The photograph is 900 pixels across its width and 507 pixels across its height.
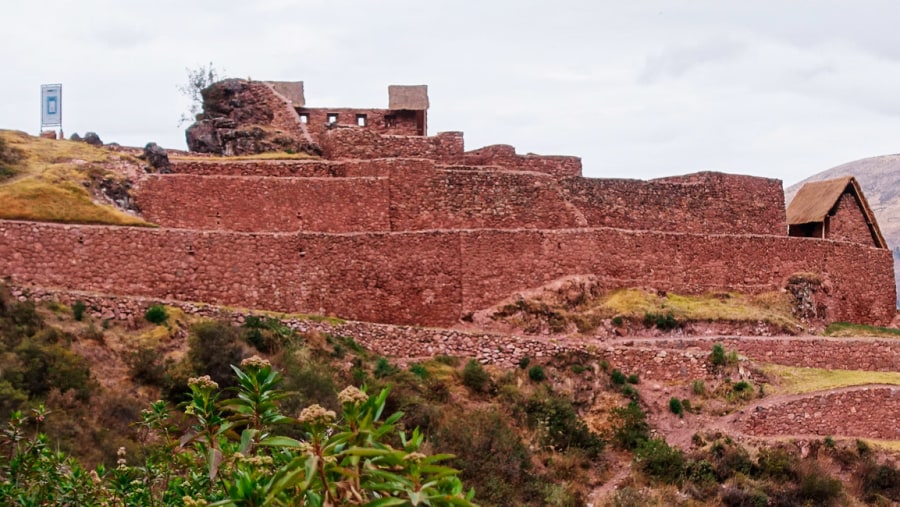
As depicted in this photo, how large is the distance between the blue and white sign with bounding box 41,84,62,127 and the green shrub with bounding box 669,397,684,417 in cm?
2591

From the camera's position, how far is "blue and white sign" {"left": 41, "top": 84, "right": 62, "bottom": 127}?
140ft

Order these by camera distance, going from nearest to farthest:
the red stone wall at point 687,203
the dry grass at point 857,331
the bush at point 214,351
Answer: the bush at point 214,351, the dry grass at point 857,331, the red stone wall at point 687,203

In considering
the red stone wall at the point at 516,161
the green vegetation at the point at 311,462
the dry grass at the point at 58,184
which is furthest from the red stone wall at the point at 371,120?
the green vegetation at the point at 311,462

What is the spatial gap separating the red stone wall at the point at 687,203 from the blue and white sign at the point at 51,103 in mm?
19515

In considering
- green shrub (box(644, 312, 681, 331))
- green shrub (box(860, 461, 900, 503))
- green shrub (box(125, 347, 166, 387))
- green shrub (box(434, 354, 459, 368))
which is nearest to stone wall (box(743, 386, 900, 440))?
green shrub (box(860, 461, 900, 503))

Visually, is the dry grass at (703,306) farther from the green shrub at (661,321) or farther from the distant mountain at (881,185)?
the distant mountain at (881,185)

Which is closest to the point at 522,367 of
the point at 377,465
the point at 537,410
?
the point at 537,410

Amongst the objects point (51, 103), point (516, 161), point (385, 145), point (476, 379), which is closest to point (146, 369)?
point (476, 379)

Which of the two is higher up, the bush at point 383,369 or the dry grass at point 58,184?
the dry grass at point 58,184

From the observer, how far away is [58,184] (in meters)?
29.1

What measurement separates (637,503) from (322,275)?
32.7 feet

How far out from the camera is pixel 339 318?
93.9 feet

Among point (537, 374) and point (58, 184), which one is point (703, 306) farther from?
point (58, 184)

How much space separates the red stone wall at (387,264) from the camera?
26.6 meters
